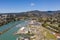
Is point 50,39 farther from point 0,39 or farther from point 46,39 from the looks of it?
point 0,39

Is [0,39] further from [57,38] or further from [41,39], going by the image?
[57,38]

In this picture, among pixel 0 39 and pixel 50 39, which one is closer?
pixel 50 39

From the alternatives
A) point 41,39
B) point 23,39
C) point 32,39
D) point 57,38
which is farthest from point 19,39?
point 57,38

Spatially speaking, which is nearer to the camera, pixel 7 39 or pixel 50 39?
pixel 50 39

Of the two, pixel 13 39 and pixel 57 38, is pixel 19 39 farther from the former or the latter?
pixel 57 38

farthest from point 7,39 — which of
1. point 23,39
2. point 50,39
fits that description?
point 50,39

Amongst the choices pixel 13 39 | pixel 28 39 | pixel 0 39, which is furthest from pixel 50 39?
pixel 0 39
